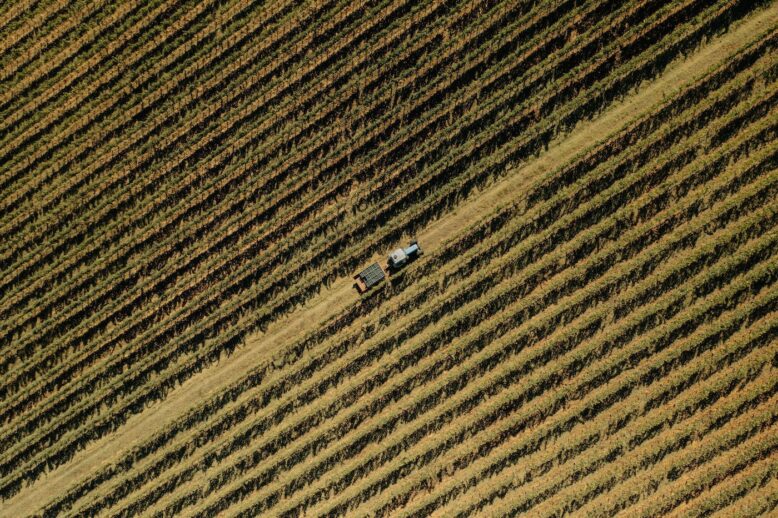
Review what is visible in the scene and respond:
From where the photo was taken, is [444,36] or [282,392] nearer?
[444,36]

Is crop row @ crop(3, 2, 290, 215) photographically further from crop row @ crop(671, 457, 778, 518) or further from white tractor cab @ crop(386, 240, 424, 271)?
crop row @ crop(671, 457, 778, 518)

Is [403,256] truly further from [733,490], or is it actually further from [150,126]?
[733,490]

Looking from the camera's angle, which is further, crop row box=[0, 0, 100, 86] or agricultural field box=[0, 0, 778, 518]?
crop row box=[0, 0, 100, 86]

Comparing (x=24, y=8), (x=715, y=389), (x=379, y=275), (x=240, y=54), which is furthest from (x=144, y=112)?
(x=715, y=389)

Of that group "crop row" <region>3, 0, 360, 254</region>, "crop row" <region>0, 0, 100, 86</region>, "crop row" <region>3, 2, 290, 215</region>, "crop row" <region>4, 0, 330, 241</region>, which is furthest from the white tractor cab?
"crop row" <region>0, 0, 100, 86</region>

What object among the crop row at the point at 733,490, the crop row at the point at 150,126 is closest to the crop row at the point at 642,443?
the crop row at the point at 733,490

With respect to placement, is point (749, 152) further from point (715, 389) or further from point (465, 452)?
point (465, 452)

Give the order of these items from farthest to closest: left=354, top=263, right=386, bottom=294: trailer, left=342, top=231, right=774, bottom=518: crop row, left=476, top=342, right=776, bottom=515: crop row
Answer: left=354, top=263, right=386, bottom=294: trailer < left=342, top=231, right=774, bottom=518: crop row < left=476, top=342, right=776, bottom=515: crop row
